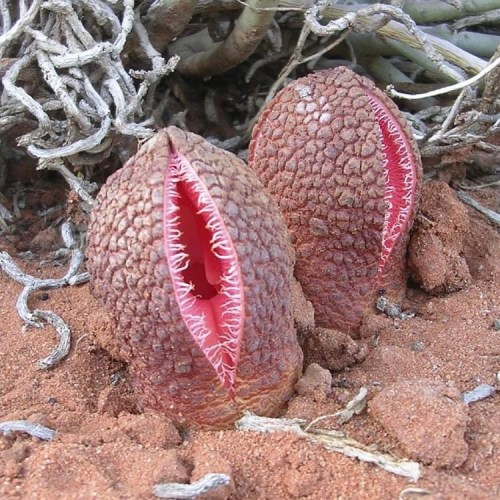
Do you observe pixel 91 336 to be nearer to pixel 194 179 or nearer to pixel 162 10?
pixel 194 179

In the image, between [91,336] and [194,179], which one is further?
[91,336]

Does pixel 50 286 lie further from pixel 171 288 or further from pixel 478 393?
pixel 478 393

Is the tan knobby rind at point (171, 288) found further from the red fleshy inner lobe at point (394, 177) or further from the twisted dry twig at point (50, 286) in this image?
the red fleshy inner lobe at point (394, 177)

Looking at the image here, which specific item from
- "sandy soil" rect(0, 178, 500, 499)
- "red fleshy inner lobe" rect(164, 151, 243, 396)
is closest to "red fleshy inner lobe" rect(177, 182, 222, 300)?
"red fleshy inner lobe" rect(164, 151, 243, 396)

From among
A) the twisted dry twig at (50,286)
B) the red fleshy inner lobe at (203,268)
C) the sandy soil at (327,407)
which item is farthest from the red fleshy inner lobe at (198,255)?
the twisted dry twig at (50,286)

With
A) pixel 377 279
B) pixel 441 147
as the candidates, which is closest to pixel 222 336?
pixel 377 279

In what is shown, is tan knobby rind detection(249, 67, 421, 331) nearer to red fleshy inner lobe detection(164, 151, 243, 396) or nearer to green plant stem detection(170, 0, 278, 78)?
red fleshy inner lobe detection(164, 151, 243, 396)

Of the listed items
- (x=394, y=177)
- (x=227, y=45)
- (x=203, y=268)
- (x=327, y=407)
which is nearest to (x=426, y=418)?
(x=327, y=407)
